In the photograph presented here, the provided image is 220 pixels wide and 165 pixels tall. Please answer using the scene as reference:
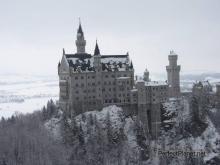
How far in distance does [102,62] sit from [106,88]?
7.43 m

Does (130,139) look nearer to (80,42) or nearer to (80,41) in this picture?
(80,42)

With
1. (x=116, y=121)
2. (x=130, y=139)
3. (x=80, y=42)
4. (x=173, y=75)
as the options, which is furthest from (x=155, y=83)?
(x=80, y=42)

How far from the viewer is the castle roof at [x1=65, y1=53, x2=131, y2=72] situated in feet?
439

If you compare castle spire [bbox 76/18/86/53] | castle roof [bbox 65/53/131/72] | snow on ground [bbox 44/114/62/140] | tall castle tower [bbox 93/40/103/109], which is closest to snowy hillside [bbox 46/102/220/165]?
snow on ground [bbox 44/114/62/140]

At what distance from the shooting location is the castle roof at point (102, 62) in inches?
5266

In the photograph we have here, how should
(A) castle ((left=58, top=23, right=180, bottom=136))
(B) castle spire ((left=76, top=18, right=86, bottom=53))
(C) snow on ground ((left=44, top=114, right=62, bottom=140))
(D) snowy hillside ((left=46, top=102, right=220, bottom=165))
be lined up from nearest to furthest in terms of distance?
(D) snowy hillside ((left=46, top=102, right=220, bottom=165)) < (C) snow on ground ((left=44, top=114, right=62, bottom=140)) < (A) castle ((left=58, top=23, right=180, bottom=136)) < (B) castle spire ((left=76, top=18, right=86, bottom=53))

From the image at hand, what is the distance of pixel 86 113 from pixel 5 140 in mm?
21513

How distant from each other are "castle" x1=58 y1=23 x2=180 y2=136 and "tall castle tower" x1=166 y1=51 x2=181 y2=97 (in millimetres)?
5492

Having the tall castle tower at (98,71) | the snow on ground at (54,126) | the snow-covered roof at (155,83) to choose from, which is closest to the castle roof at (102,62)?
the tall castle tower at (98,71)

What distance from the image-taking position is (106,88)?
13488 centimetres

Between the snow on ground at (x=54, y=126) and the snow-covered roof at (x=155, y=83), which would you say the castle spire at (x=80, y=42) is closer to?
the snow-covered roof at (x=155, y=83)

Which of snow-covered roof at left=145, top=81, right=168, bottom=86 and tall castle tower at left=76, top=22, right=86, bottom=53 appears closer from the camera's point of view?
snow-covered roof at left=145, top=81, right=168, bottom=86

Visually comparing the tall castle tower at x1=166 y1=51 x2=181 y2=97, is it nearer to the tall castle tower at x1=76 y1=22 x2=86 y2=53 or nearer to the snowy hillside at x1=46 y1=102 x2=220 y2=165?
the snowy hillside at x1=46 y1=102 x2=220 y2=165

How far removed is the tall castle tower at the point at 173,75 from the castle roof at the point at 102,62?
14.2 metres
